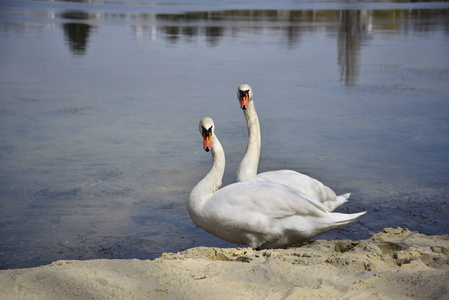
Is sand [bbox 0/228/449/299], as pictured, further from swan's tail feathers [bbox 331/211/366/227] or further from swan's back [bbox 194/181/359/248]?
swan's tail feathers [bbox 331/211/366/227]

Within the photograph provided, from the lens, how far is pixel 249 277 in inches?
164

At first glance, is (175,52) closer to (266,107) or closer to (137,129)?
(266,107)

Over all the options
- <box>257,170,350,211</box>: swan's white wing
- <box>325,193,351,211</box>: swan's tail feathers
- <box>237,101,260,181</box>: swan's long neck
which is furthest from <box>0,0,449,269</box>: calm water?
<box>237,101,260,181</box>: swan's long neck

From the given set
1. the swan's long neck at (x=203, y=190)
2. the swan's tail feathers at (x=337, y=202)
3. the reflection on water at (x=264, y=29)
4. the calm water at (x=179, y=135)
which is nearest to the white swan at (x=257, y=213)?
the swan's long neck at (x=203, y=190)

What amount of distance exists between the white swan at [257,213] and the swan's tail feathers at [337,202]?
743mm

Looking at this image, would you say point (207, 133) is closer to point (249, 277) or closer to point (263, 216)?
point (263, 216)

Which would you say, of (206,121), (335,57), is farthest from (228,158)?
(335,57)

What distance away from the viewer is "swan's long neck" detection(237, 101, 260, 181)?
629 centimetres

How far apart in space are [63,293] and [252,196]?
2003mm

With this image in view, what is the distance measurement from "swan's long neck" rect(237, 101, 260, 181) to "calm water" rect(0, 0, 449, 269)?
0.74m

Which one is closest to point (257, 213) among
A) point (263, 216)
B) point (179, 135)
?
point (263, 216)

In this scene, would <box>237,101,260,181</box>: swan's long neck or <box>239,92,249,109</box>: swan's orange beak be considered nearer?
<box>237,101,260,181</box>: swan's long neck

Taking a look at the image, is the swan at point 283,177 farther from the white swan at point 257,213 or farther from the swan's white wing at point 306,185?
the white swan at point 257,213

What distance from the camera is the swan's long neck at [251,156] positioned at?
6.29 meters
